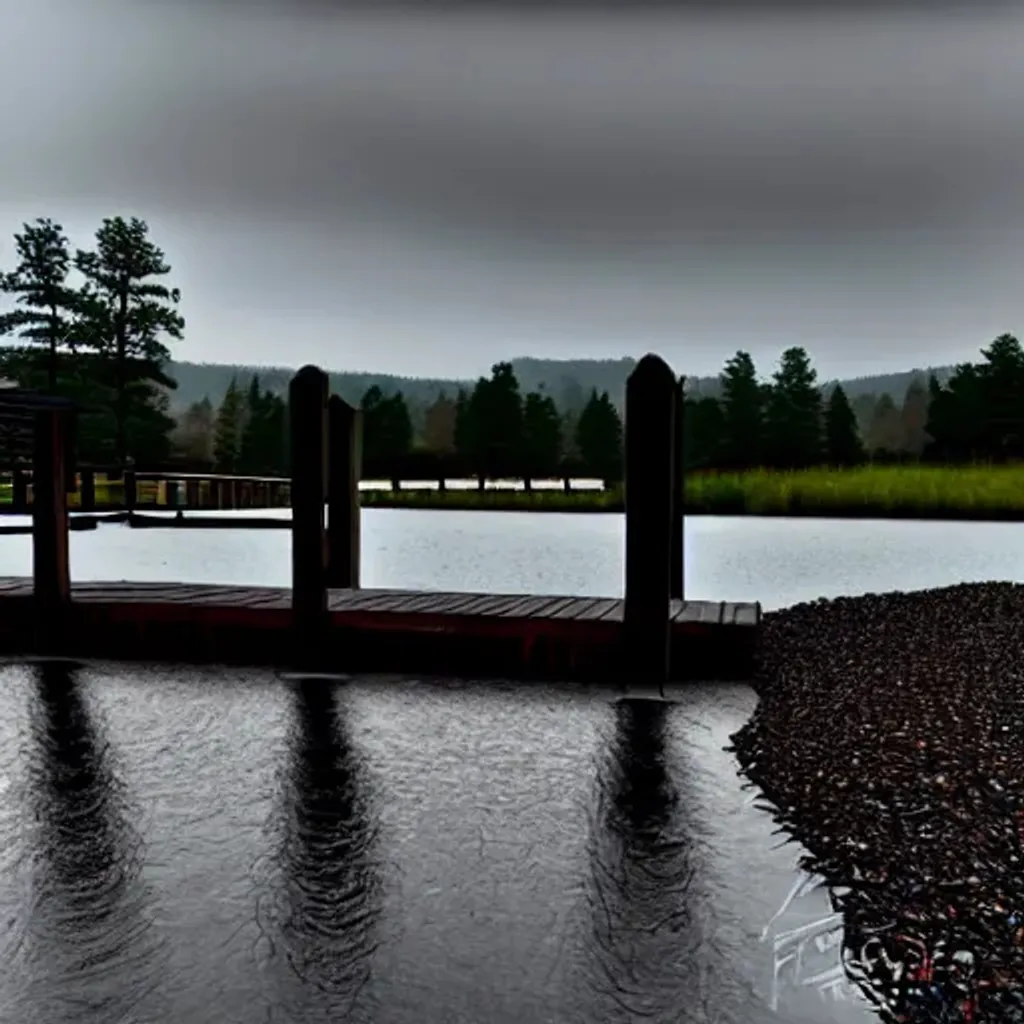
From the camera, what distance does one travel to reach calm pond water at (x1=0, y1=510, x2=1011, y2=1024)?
1488mm

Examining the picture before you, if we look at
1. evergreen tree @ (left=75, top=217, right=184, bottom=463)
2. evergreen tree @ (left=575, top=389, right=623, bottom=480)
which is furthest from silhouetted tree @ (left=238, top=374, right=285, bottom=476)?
evergreen tree @ (left=575, top=389, right=623, bottom=480)

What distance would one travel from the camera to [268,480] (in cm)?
1133

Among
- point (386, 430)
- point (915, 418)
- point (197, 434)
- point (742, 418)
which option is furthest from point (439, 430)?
point (915, 418)

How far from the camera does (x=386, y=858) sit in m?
2.03

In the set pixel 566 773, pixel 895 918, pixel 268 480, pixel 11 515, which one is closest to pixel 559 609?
pixel 566 773

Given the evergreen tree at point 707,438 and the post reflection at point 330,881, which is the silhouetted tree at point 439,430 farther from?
the post reflection at point 330,881

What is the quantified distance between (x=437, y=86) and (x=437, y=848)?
774 cm

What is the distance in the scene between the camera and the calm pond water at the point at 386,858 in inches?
58.6

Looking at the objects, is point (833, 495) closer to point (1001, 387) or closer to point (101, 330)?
point (1001, 387)

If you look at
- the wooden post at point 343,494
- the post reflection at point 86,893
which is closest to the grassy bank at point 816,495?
the wooden post at point 343,494

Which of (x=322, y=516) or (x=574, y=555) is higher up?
(x=322, y=516)

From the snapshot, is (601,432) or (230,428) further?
(230,428)

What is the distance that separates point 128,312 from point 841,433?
898 cm

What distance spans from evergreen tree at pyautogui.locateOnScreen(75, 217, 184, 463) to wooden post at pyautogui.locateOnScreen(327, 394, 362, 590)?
7600 millimetres
